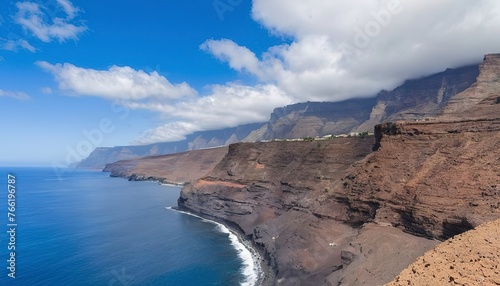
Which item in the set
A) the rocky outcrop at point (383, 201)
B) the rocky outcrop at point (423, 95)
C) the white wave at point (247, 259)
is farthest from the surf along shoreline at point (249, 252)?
the rocky outcrop at point (423, 95)

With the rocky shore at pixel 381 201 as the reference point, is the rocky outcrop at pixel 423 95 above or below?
above

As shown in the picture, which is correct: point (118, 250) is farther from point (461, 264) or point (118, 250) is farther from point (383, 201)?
point (461, 264)

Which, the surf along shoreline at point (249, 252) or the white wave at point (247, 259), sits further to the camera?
the white wave at point (247, 259)

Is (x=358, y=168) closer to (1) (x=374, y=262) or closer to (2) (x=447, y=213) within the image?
(2) (x=447, y=213)

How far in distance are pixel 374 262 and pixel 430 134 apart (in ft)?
78.1

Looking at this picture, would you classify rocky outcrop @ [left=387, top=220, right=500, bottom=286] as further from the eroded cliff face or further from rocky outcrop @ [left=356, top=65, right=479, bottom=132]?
rocky outcrop @ [left=356, top=65, right=479, bottom=132]

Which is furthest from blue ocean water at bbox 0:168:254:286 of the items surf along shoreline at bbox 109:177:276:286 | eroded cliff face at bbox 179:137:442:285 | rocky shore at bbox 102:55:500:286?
rocky shore at bbox 102:55:500:286

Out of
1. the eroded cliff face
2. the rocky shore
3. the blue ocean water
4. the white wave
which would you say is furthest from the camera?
the blue ocean water

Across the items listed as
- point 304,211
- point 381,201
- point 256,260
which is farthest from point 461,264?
point 304,211

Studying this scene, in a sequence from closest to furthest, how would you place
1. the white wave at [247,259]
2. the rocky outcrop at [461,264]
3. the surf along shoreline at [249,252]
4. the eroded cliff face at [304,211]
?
the rocky outcrop at [461,264]
the eroded cliff face at [304,211]
the surf along shoreline at [249,252]
the white wave at [247,259]

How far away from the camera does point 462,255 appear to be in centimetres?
1291

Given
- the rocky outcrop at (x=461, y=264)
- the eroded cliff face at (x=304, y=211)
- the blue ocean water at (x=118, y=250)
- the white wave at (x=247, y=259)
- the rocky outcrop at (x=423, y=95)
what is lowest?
the white wave at (x=247, y=259)

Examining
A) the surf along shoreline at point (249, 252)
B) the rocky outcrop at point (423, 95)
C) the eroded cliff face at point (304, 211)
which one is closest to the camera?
the eroded cliff face at point (304, 211)

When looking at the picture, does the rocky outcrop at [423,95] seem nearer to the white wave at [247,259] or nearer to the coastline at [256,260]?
the coastline at [256,260]
